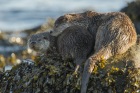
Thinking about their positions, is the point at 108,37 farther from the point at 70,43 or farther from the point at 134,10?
the point at 134,10

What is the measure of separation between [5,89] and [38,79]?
1.73 ft

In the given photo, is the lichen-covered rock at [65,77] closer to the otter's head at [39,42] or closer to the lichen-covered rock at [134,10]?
the otter's head at [39,42]

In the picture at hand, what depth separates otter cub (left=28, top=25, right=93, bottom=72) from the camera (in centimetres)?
732

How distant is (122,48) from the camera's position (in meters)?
7.24

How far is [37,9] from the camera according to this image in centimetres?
2703

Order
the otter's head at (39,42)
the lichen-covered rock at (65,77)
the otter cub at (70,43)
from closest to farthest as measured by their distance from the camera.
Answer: the lichen-covered rock at (65,77), the otter cub at (70,43), the otter's head at (39,42)

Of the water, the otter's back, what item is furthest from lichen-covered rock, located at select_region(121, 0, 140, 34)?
the otter's back

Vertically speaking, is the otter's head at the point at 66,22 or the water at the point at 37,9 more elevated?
the otter's head at the point at 66,22

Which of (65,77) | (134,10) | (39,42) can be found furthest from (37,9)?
(65,77)

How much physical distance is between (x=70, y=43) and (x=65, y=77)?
640mm

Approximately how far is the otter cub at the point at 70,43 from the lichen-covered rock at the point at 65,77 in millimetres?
121

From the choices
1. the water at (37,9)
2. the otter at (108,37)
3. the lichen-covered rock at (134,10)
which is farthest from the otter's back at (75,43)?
the water at (37,9)

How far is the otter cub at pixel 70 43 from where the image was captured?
7324 millimetres

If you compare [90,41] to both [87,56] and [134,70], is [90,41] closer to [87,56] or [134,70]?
[87,56]
